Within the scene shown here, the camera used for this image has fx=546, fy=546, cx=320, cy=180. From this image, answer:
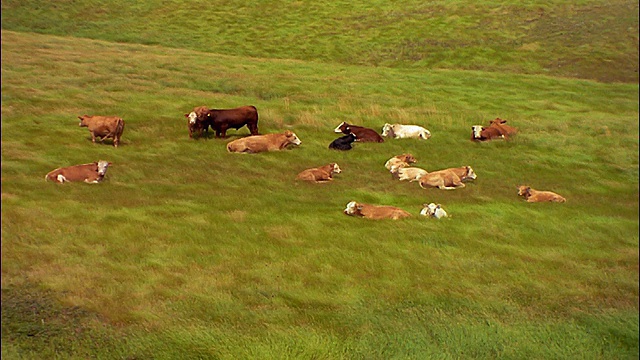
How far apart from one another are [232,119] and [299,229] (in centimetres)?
1119

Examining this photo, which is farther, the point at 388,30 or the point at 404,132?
the point at 388,30

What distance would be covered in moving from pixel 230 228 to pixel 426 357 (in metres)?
4.02

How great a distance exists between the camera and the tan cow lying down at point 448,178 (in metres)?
16.1

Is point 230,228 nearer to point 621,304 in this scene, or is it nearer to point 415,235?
point 415,235

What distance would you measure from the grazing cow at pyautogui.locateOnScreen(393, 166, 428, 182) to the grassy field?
2.07ft

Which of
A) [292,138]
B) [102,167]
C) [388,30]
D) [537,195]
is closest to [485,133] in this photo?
[537,195]

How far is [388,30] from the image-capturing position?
106ft

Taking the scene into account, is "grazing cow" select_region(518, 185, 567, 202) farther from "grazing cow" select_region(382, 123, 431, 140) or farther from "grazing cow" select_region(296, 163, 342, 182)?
"grazing cow" select_region(382, 123, 431, 140)

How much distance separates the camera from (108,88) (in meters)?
22.6

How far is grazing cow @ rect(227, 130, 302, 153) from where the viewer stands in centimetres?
1791

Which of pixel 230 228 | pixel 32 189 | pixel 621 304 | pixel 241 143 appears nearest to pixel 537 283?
pixel 621 304

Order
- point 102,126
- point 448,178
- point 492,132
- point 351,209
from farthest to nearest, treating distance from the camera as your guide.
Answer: point 492,132, point 448,178, point 102,126, point 351,209

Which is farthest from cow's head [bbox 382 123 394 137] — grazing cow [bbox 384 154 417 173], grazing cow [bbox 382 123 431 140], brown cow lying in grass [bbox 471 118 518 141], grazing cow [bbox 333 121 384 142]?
grazing cow [bbox 384 154 417 173]

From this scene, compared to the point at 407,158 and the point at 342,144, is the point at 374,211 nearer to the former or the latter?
the point at 407,158
